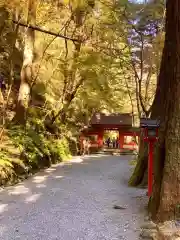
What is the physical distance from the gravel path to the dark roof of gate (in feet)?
62.7

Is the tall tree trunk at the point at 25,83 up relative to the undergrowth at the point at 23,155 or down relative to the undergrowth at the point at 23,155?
up

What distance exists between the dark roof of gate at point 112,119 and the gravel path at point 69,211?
1910 centimetres

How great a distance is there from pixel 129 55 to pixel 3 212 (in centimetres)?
1051

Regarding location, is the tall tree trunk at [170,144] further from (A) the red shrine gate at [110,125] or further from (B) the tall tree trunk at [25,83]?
(A) the red shrine gate at [110,125]

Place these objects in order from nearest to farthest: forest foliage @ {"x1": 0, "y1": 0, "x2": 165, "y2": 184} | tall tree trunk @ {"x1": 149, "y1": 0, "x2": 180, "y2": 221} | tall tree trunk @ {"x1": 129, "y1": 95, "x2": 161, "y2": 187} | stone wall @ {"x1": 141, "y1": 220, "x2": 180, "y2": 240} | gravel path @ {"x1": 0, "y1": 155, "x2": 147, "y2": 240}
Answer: stone wall @ {"x1": 141, "y1": 220, "x2": 180, "y2": 240}
gravel path @ {"x1": 0, "y1": 155, "x2": 147, "y2": 240}
tall tree trunk @ {"x1": 149, "y1": 0, "x2": 180, "y2": 221}
tall tree trunk @ {"x1": 129, "y1": 95, "x2": 161, "y2": 187}
forest foliage @ {"x1": 0, "y1": 0, "x2": 165, "y2": 184}

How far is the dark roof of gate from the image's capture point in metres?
28.2

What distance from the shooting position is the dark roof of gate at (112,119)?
28.2 metres

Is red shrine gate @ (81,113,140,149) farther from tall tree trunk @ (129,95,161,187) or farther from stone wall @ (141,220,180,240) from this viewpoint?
stone wall @ (141,220,180,240)

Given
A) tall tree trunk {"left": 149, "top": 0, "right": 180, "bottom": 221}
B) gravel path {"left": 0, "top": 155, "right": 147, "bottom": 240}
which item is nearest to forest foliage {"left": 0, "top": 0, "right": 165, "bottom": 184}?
gravel path {"left": 0, "top": 155, "right": 147, "bottom": 240}

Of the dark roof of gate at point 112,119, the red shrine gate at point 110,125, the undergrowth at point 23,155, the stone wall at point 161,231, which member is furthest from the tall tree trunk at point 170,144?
the dark roof of gate at point 112,119

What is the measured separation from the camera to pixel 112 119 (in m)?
28.8

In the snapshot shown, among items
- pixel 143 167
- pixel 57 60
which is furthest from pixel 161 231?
pixel 57 60

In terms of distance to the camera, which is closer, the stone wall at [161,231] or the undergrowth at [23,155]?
the stone wall at [161,231]

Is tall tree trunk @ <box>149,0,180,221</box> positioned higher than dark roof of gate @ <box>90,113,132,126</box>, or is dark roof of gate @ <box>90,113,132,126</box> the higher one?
dark roof of gate @ <box>90,113,132,126</box>
